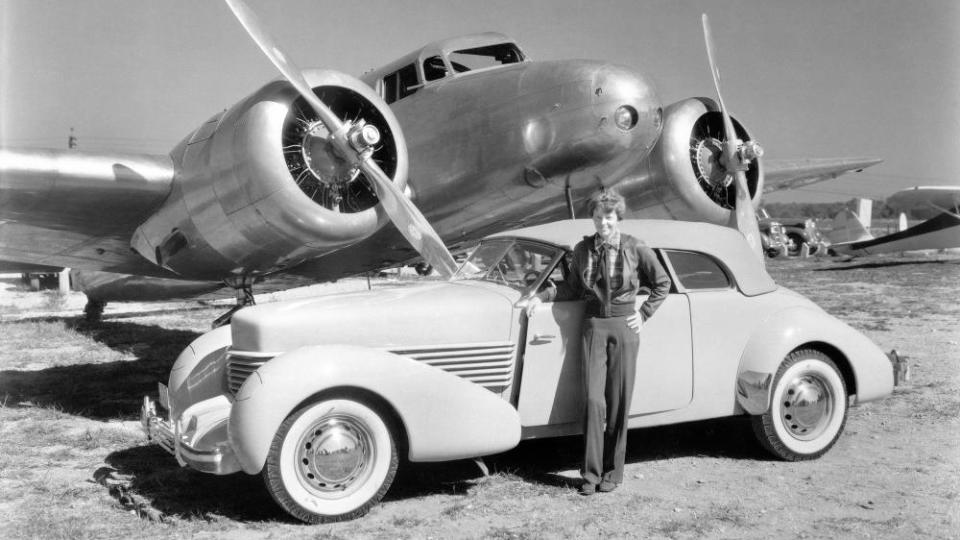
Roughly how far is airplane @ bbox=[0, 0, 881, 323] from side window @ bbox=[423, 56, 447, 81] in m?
0.02

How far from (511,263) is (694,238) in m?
1.23

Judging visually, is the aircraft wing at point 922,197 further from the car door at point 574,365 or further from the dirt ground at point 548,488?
the car door at point 574,365

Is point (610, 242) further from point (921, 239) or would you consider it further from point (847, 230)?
point (847, 230)

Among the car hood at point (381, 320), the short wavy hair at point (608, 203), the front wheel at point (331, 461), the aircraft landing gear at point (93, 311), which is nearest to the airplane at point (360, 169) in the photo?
the car hood at point (381, 320)

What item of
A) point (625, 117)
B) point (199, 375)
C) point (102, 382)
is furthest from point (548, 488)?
point (102, 382)

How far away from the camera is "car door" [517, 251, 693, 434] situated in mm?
4566

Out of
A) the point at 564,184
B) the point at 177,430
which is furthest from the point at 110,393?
the point at 564,184

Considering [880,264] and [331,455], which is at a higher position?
[880,264]

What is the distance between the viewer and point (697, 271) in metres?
5.15

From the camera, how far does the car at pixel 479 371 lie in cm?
399

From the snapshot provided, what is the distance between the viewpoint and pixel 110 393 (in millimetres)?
8016

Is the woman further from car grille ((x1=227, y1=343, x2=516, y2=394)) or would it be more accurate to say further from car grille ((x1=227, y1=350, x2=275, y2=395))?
car grille ((x1=227, y1=350, x2=275, y2=395))

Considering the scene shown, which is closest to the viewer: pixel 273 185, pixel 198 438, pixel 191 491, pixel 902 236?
pixel 198 438

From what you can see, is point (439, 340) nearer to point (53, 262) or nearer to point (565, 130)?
point (565, 130)
